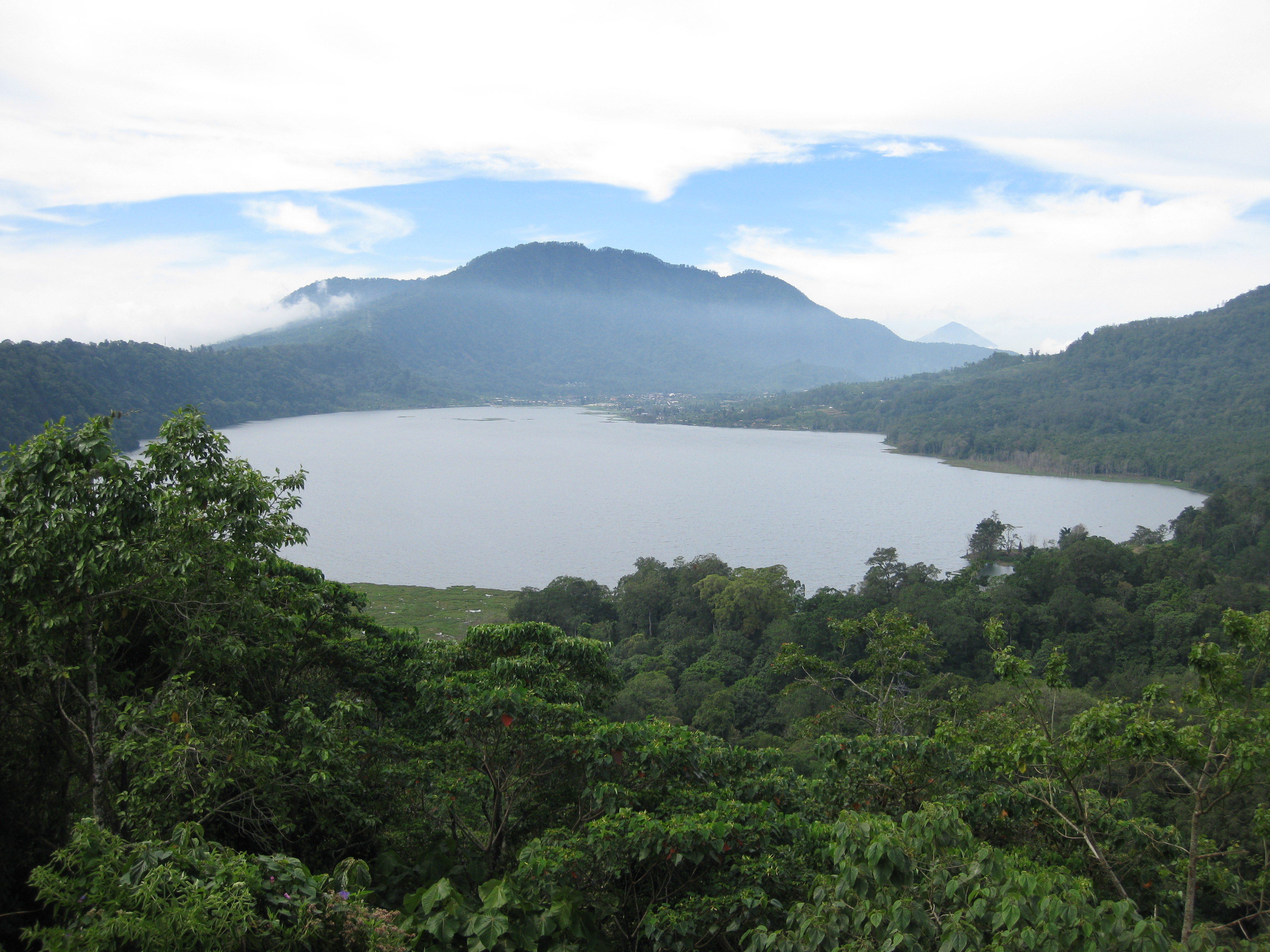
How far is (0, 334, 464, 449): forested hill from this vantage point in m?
69.3

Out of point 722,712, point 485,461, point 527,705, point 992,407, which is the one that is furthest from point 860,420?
point 527,705

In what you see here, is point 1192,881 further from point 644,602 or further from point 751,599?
point 644,602

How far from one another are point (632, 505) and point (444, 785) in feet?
184

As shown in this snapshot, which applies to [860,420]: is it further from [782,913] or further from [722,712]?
[782,913]

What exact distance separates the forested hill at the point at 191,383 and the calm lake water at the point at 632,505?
11.9 m

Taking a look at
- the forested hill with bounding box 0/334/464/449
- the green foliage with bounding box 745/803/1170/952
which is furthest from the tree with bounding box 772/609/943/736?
the forested hill with bounding box 0/334/464/449

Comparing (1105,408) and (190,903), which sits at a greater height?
(1105,408)

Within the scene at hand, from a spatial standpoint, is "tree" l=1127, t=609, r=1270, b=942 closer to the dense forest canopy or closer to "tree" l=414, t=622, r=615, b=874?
the dense forest canopy

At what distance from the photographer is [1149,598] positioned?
104 feet

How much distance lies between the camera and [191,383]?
120312mm

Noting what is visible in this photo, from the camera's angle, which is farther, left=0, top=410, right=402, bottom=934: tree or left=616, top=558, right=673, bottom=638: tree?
left=616, top=558, right=673, bottom=638: tree

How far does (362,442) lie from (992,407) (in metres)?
93.6

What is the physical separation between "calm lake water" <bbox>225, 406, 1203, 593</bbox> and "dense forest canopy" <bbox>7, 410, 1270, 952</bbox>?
26.4 m

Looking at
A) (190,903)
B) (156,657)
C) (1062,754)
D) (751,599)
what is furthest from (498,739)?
(751,599)
